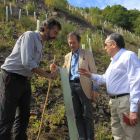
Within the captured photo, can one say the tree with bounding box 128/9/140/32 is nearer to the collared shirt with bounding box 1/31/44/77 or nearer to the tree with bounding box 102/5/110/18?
the tree with bounding box 102/5/110/18

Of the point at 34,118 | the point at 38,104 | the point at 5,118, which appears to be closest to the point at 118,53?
the point at 5,118

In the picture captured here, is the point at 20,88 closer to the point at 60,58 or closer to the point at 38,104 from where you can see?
the point at 38,104

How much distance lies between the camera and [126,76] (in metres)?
1.73

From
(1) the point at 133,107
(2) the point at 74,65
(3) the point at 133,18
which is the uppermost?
(3) the point at 133,18

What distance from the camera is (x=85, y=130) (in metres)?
2.42

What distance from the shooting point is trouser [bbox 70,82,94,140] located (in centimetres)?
235

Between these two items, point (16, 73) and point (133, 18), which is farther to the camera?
point (133, 18)

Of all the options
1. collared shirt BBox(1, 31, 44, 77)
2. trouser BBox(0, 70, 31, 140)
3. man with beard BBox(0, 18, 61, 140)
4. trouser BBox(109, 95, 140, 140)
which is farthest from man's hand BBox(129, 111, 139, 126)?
trouser BBox(0, 70, 31, 140)

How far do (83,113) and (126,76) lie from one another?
1073 millimetres

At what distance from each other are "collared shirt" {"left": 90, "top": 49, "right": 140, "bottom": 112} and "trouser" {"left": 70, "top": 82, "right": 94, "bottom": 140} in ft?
2.00

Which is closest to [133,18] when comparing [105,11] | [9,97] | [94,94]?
[105,11]

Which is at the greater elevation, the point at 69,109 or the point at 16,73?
the point at 16,73

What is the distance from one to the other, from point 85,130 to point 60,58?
3.89 metres

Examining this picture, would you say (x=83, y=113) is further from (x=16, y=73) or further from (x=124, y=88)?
(x=16, y=73)
